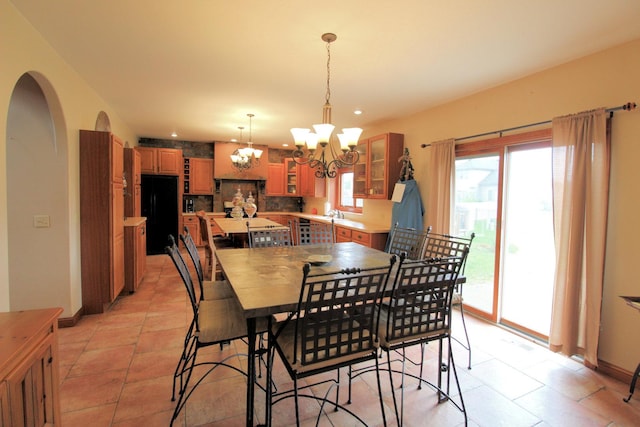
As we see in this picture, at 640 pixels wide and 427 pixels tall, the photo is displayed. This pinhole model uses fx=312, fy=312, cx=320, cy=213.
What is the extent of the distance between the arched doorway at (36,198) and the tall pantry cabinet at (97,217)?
0.29 m

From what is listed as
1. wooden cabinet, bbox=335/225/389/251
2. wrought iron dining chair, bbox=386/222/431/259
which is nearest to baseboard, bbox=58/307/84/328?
wrought iron dining chair, bbox=386/222/431/259

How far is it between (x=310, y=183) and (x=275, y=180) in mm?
1099

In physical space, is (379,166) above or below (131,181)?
above

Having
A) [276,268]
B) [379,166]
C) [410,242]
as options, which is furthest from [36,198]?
[379,166]

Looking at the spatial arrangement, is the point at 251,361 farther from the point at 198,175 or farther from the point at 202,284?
the point at 198,175

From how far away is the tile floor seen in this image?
1860mm

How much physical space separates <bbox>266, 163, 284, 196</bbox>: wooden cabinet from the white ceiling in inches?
155

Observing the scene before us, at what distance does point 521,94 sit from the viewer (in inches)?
117

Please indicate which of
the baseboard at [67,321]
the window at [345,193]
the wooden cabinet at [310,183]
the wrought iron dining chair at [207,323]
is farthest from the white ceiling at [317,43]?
Result: the wooden cabinet at [310,183]

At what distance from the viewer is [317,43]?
239 cm

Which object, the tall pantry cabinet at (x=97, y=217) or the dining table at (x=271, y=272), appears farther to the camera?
the tall pantry cabinet at (x=97, y=217)

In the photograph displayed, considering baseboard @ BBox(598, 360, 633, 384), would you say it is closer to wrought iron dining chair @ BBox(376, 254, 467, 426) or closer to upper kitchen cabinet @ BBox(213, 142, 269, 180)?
wrought iron dining chair @ BBox(376, 254, 467, 426)

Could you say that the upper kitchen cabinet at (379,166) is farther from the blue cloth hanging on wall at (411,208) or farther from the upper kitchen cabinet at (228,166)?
the upper kitchen cabinet at (228,166)

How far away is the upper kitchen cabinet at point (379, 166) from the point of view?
4449 mm
